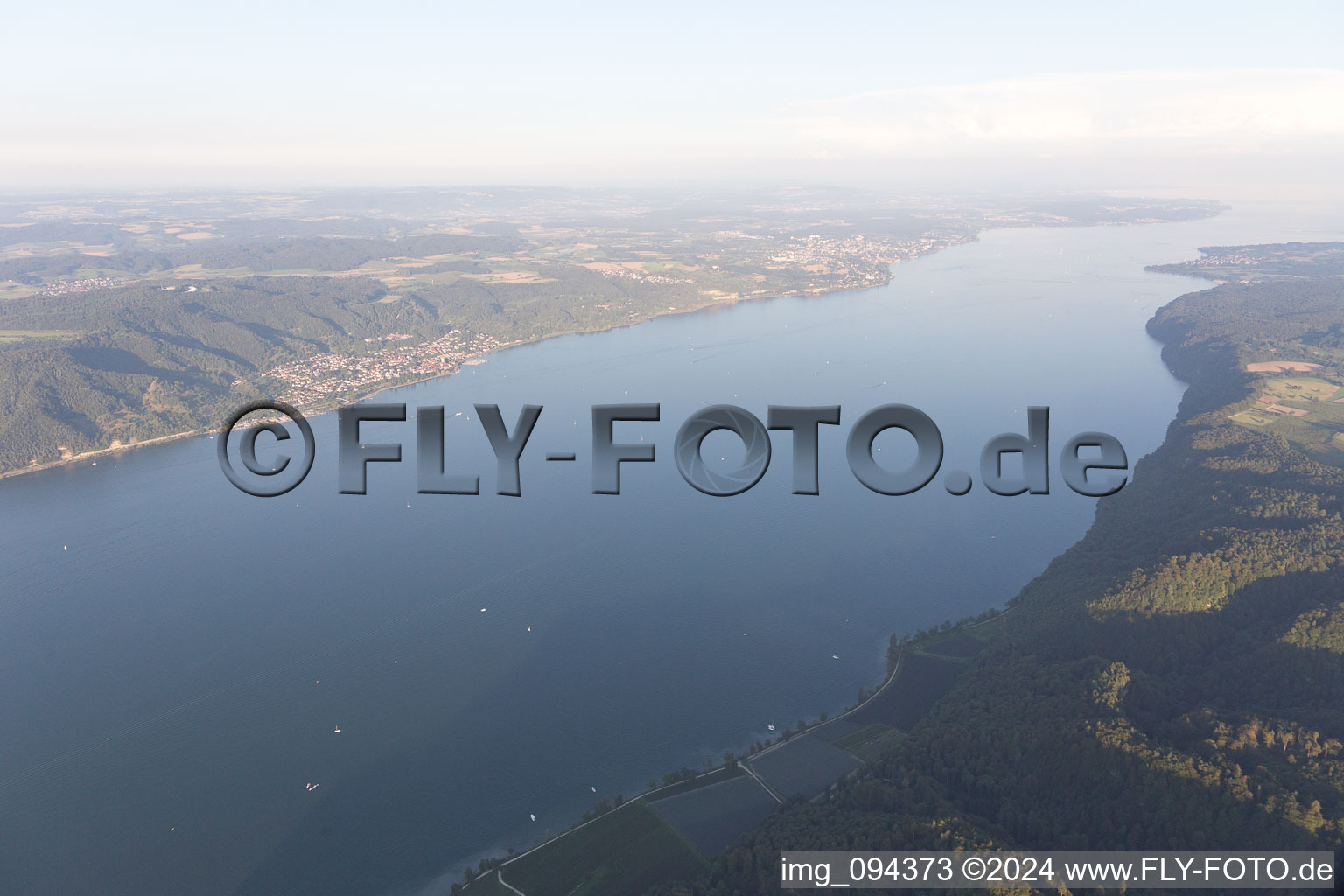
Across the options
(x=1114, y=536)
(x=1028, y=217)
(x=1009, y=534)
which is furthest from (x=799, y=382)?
(x=1028, y=217)

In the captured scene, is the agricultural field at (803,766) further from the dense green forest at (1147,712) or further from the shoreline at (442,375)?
the shoreline at (442,375)

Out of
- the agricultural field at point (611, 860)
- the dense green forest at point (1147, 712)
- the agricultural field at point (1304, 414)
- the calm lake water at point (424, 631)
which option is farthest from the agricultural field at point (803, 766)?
the agricultural field at point (1304, 414)

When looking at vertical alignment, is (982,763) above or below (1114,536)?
below

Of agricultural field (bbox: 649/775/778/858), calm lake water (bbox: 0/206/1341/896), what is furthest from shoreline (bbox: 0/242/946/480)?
agricultural field (bbox: 649/775/778/858)

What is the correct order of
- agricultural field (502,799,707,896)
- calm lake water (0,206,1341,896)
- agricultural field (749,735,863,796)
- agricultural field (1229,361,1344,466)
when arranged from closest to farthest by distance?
agricultural field (502,799,707,896) → agricultural field (749,735,863,796) → calm lake water (0,206,1341,896) → agricultural field (1229,361,1344,466)

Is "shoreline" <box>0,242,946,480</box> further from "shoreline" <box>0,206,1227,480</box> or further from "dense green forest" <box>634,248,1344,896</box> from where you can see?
"dense green forest" <box>634,248,1344,896</box>

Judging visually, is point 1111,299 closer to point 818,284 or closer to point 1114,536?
point 818,284

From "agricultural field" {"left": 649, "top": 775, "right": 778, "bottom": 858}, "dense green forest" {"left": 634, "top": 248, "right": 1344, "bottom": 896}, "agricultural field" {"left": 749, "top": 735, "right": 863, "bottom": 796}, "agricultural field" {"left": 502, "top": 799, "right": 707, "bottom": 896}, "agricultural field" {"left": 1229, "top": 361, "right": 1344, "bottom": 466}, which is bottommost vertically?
"agricultural field" {"left": 502, "top": 799, "right": 707, "bottom": 896}
